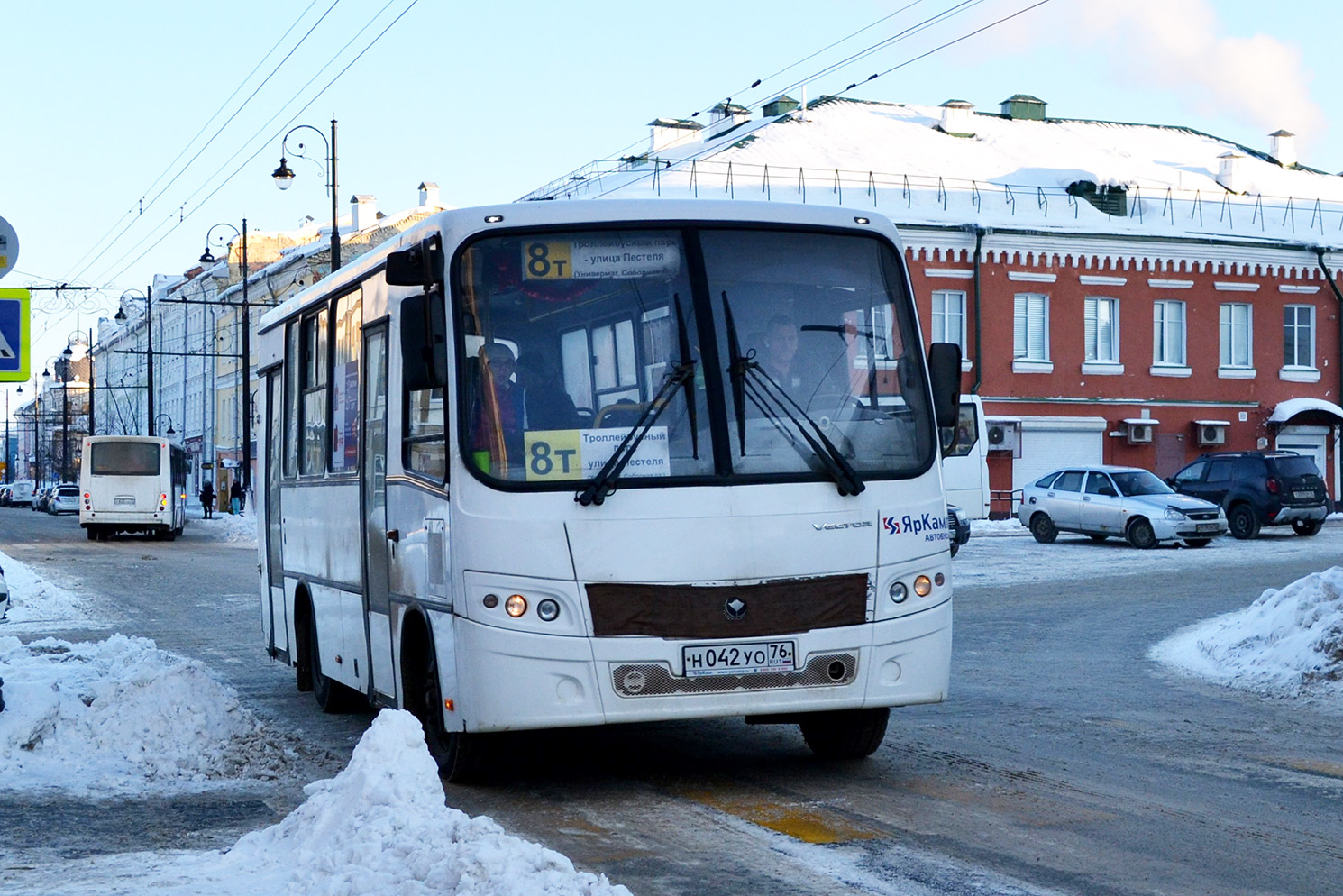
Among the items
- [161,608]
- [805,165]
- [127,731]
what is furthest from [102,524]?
[127,731]

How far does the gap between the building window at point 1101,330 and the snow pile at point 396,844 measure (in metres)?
41.4

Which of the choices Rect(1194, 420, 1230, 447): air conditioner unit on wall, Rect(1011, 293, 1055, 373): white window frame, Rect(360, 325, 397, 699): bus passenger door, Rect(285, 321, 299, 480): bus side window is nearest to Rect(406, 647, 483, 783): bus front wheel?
Rect(360, 325, 397, 699): bus passenger door

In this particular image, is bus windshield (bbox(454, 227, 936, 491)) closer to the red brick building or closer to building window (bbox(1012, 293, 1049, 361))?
the red brick building

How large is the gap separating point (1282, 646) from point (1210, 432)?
1385 inches

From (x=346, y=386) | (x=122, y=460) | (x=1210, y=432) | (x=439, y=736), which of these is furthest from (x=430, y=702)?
(x=1210, y=432)

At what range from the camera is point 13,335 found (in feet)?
40.7

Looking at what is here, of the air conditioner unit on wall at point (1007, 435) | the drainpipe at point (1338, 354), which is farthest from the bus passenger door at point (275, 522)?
the drainpipe at point (1338, 354)

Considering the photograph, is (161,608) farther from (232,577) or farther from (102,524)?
(102,524)

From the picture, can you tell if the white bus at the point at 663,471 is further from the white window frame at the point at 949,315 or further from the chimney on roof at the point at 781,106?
the chimney on roof at the point at 781,106

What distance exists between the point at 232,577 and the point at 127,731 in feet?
62.4

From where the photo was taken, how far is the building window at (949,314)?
45000mm

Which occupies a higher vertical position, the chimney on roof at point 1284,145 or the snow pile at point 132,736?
the chimney on roof at point 1284,145

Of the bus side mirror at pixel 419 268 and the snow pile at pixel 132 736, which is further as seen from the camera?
the snow pile at pixel 132 736

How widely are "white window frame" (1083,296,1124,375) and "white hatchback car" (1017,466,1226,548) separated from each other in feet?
41.3
